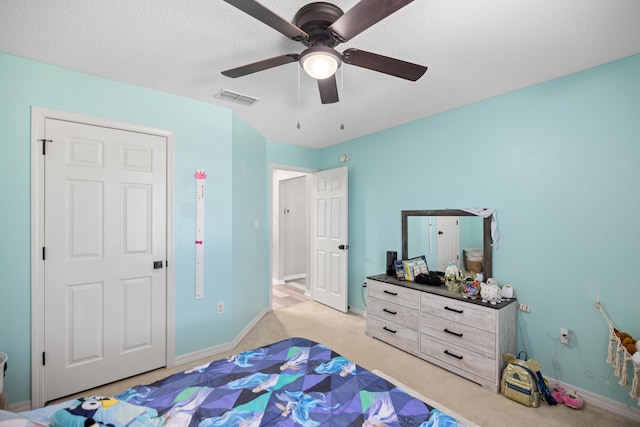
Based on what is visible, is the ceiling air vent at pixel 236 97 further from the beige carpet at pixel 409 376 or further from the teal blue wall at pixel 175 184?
the beige carpet at pixel 409 376

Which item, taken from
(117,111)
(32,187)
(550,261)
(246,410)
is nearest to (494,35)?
(550,261)

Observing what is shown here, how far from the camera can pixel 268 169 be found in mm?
4105

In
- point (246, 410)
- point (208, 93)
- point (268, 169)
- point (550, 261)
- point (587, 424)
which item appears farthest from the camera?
point (268, 169)

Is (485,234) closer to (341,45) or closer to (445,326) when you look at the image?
(445,326)

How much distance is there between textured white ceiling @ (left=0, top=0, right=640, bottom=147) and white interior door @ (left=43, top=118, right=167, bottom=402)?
1.92 feet

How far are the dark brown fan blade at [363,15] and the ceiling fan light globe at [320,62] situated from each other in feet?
0.37

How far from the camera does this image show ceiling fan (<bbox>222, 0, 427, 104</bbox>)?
1.21 meters

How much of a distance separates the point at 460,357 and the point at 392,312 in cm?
75

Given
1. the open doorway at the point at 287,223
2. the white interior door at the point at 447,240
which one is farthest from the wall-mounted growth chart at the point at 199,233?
the open doorway at the point at 287,223

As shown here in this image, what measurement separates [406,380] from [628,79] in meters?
2.81

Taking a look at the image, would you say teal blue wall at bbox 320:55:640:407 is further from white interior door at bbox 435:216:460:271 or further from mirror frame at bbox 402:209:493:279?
white interior door at bbox 435:216:460:271

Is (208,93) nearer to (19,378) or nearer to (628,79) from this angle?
(19,378)

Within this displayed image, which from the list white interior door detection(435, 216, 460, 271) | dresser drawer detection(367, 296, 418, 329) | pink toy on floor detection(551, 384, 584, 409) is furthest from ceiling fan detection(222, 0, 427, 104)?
pink toy on floor detection(551, 384, 584, 409)

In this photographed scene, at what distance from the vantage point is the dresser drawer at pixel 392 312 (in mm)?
2892
